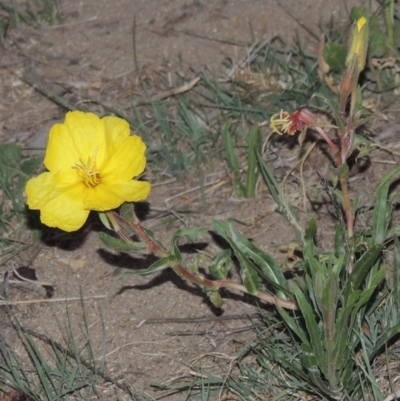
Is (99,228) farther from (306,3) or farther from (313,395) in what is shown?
(306,3)

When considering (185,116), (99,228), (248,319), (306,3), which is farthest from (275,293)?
(306,3)

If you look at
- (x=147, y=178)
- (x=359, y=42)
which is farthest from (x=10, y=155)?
(x=359, y=42)

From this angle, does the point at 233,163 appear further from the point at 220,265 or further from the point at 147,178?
the point at 220,265

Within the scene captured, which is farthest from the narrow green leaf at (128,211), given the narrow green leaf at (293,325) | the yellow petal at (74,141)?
the narrow green leaf at (293,325)

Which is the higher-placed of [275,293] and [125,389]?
[275,293]

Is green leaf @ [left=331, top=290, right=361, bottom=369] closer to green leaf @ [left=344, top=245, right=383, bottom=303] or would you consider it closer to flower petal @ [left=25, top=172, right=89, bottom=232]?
green leaf @ [left=344, top=245, right=383, bottom=303]
